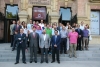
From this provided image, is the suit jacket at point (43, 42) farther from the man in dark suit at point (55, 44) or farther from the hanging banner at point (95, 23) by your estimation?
the hanging banner at point (95, 23)

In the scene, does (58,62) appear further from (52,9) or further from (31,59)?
(52,9)

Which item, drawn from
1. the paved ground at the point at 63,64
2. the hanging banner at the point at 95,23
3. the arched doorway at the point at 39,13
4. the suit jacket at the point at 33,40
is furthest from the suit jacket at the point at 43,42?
the hanging banner at the point at 95,23

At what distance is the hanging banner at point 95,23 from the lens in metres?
20.5

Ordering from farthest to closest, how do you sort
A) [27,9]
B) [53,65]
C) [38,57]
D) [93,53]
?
[27,9], [93,53], [38,57], [53,65]

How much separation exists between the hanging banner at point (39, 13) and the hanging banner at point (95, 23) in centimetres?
481

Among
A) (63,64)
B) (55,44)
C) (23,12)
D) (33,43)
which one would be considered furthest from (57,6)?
(63,64)

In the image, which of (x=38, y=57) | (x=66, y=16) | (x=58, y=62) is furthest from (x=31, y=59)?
(x=66, y=16)

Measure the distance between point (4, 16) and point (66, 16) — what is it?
609 cm

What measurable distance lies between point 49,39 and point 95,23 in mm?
8892

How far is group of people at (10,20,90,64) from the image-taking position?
12.7m

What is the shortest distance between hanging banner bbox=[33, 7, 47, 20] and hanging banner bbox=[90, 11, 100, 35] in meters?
4.81

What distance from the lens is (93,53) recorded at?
48.3 ft

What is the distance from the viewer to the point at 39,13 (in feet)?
65.3

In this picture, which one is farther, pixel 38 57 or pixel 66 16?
A: pixel 66 16
